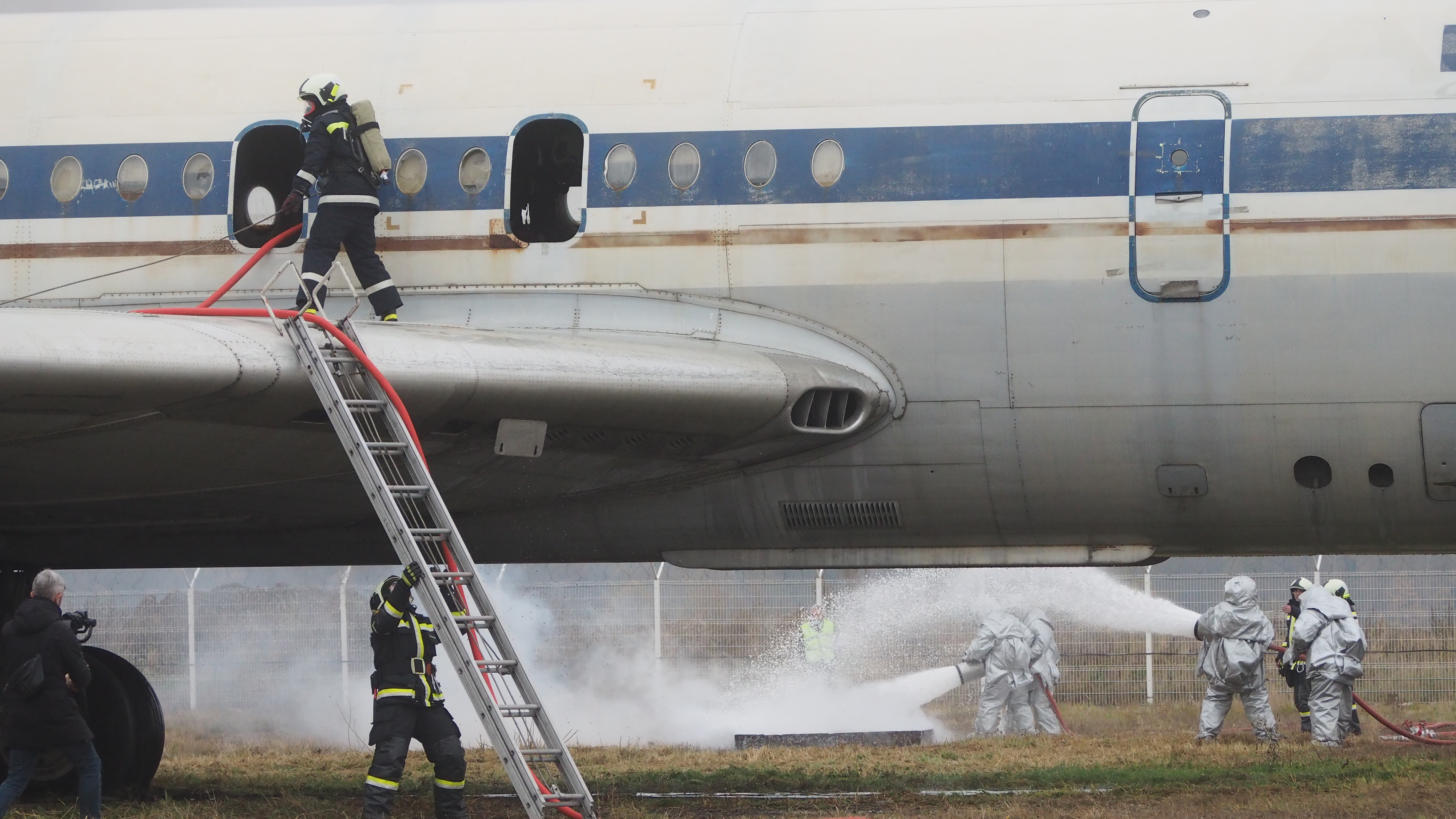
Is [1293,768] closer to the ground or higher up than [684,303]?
closer to the ground

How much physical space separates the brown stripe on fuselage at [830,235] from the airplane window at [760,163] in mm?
299

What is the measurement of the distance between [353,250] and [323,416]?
1.73 m

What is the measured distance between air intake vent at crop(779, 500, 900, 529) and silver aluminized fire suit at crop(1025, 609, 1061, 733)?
10104 mm

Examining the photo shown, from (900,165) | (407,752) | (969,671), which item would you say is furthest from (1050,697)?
(407,752)

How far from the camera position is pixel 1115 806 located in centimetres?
1041

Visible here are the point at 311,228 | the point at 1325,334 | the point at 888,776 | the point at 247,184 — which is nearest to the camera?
the point at 1325,334

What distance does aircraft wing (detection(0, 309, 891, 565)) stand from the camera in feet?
25.2

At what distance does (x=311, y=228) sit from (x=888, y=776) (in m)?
5.93

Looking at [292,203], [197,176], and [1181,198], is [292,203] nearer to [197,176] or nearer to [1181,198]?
[197,176]

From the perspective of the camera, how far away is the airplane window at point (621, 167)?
10156 mm

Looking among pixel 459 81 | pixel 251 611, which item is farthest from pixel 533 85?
pixel 251 611

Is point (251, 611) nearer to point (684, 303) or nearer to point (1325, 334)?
point (684, 303)

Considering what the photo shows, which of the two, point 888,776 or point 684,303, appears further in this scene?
point 888,776

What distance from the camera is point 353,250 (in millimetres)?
9969
